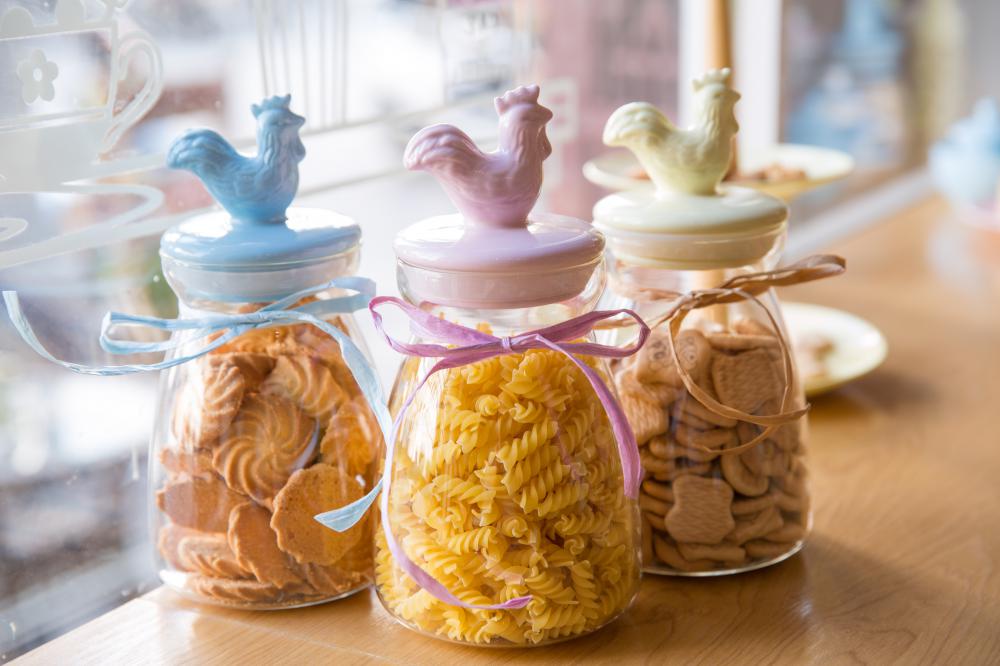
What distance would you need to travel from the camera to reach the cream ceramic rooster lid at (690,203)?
2.27 feet

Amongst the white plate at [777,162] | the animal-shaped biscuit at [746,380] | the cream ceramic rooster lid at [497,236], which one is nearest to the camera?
the cream ceramic rooster lid at [497,236]

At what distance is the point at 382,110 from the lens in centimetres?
102

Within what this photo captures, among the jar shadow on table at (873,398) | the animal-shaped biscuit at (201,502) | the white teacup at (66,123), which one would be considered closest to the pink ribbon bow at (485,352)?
the animal-shaped biscuit at (201,502)

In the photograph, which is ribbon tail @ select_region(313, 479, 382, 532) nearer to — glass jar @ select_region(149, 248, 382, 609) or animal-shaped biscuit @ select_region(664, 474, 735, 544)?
glass jar @ select_region(149, 248, 382, 609)

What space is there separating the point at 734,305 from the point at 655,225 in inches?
4.1

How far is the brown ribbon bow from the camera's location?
68 centimetres

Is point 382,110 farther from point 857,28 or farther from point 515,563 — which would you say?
point 857,28

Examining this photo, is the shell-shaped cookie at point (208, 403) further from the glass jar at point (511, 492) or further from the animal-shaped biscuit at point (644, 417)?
the animal-shaped biscuit at point (644, 417)

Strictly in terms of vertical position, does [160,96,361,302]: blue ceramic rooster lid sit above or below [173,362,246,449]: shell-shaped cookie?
above

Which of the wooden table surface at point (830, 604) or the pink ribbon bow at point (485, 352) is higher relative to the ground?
the pink ribbon bow at point (485, 352)

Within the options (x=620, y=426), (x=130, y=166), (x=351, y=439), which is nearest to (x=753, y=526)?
(x=620, y=426)

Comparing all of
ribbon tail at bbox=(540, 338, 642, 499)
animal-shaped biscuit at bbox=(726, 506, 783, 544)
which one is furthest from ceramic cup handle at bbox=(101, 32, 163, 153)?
animal-shaped biscuit at bbox=(726, 506, 783, 544)

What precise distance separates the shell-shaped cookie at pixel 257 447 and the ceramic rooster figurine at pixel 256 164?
109 mm

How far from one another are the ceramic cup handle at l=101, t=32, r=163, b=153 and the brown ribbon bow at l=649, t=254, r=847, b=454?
37cm
